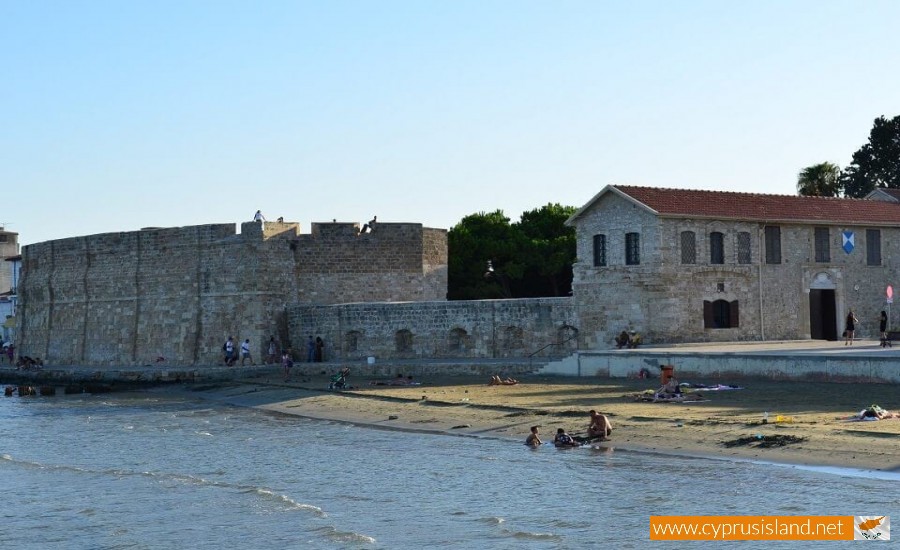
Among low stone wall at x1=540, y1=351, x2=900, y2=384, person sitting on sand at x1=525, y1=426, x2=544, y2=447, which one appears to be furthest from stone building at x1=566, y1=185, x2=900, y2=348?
person sitting on sand at x1=525, y1=426, x2=544, y2=447

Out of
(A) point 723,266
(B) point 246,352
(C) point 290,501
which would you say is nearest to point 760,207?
(A) point 723,266

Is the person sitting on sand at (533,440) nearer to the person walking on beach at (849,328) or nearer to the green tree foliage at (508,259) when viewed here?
the person walking on beach at (849,328)

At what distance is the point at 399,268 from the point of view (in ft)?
124

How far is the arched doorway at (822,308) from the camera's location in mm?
31438

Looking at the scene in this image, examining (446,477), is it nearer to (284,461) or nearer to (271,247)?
(284,461)

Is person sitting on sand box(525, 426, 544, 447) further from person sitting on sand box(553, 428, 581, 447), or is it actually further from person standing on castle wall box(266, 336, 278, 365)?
person standing on castle wall box(266, 336, 278, 365)

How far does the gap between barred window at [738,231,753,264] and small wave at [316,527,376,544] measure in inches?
753

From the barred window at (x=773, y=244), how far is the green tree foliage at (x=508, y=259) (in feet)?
41.7

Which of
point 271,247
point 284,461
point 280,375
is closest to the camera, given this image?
point 284,461

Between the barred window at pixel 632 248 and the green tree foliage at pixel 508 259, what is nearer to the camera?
the barred window at pixel 632 248

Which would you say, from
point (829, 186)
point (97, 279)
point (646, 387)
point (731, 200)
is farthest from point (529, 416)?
point (829, 186)

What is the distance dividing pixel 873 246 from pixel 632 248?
7.67 metres

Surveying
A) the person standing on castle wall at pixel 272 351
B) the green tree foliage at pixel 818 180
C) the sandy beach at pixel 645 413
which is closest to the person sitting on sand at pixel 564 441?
the sandy beach at pixel 645 413

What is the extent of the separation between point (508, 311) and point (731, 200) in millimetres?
6889
